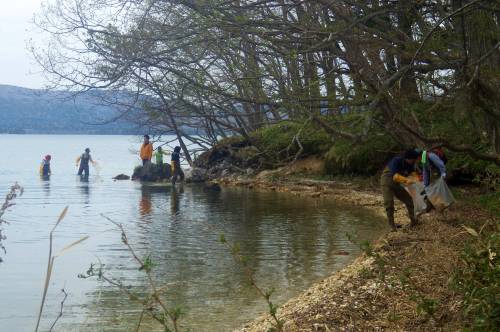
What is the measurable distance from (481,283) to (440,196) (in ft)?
30.4

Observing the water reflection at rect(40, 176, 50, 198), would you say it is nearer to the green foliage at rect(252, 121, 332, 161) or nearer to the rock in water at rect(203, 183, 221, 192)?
the rock in water at rect(203, 183, 221, 192)

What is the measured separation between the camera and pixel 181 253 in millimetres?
14867

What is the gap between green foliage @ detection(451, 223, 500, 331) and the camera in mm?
6129

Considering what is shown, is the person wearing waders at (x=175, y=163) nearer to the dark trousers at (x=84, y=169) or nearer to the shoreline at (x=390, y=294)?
the dark trousers at (x=84, y=169)

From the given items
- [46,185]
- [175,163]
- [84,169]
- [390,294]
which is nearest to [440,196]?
[390,294]

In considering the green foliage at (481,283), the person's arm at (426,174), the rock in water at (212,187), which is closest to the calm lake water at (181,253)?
the person's arm at (426,174)

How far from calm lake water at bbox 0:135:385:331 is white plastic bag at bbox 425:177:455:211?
1299 millimetres

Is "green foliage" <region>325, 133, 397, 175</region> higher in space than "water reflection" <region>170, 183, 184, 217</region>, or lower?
higher

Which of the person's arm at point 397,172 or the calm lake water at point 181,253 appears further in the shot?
the person's arm at point 397,172

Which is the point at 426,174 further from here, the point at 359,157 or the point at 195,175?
the point at 195,175

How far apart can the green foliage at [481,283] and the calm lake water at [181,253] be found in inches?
83.9

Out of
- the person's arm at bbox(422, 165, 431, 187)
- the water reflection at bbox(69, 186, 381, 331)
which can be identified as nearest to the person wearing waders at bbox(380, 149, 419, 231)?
the person's arm at bbox(422, 165, 431, 187)

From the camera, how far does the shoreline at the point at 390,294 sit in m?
7.18

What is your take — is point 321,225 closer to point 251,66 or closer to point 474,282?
point 251,66
